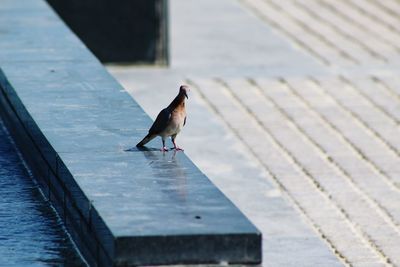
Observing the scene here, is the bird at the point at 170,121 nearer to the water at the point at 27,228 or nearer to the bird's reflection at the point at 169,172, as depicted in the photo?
the bird's reflection at the point at 169,172

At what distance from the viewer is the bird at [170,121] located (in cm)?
640

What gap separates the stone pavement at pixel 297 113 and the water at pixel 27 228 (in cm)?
76

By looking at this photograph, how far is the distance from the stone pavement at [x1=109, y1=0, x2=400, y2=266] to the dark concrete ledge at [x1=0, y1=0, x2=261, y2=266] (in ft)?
1.60

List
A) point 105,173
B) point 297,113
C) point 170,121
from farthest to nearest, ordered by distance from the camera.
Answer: point 297,113 < point 170,121 < point 105,173

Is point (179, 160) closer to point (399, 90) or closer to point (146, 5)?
point (399, 90)

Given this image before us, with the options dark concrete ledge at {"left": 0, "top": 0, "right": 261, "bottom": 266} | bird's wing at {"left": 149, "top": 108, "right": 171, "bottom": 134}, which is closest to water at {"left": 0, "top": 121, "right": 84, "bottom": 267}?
dark concrete ledge at {"left": 0, "top": 0, "right": 261, "bottom": 266}

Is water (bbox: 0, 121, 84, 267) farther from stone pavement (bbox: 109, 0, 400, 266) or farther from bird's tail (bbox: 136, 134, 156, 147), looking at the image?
stone pavement (bbox: 109, 0, 400, 266)

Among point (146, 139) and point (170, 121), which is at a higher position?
point (170, 121)

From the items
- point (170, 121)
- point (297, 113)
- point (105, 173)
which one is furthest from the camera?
point (297, 113)

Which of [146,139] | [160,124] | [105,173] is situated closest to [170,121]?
[160,124]

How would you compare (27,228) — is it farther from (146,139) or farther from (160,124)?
(160,124)

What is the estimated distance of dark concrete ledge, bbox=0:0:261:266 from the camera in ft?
16.7

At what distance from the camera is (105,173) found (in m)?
5.99

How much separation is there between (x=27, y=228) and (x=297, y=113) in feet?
20.7
